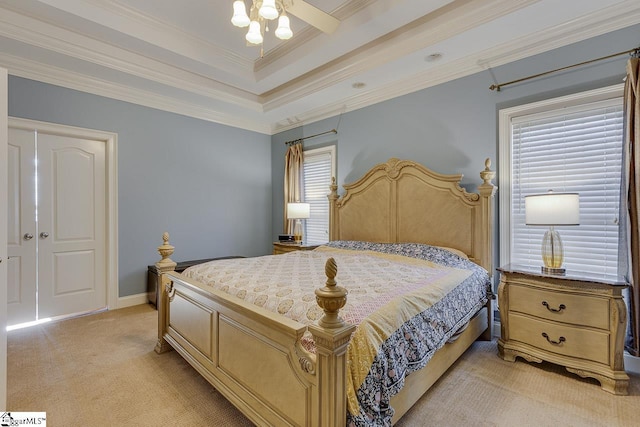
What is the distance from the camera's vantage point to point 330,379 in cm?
115

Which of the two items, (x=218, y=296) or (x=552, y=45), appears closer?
(x=218, y=296)

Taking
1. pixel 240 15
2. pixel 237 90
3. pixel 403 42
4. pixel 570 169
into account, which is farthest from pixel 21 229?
pixel 570 169

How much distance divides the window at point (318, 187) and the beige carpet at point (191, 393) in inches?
105

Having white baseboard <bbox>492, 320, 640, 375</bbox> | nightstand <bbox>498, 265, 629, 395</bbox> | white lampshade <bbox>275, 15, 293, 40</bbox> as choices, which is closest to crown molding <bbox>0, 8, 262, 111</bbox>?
white lampshade <bbox>275, 15, 293, 40</bbox>

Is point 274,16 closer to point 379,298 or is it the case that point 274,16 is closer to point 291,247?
point 379,298

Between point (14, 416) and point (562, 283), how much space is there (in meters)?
3.59

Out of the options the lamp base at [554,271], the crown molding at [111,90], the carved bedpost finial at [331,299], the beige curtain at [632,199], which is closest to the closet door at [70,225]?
the crown molding at [111,90]

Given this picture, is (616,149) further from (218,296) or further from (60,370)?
(60,370)

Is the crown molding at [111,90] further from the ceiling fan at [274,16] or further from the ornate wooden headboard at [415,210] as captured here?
the ceiling fan at [274,16]

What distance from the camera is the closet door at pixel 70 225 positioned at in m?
3.36

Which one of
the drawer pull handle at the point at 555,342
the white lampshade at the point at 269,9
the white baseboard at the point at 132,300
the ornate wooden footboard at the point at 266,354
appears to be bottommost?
the white baseboard at the point at 132,300

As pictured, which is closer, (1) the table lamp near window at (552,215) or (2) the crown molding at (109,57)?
(1) the table lamp near window at (552,215)

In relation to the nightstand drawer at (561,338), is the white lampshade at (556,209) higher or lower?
higher

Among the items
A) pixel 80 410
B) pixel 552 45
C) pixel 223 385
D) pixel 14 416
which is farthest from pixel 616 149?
pixel 14 416
